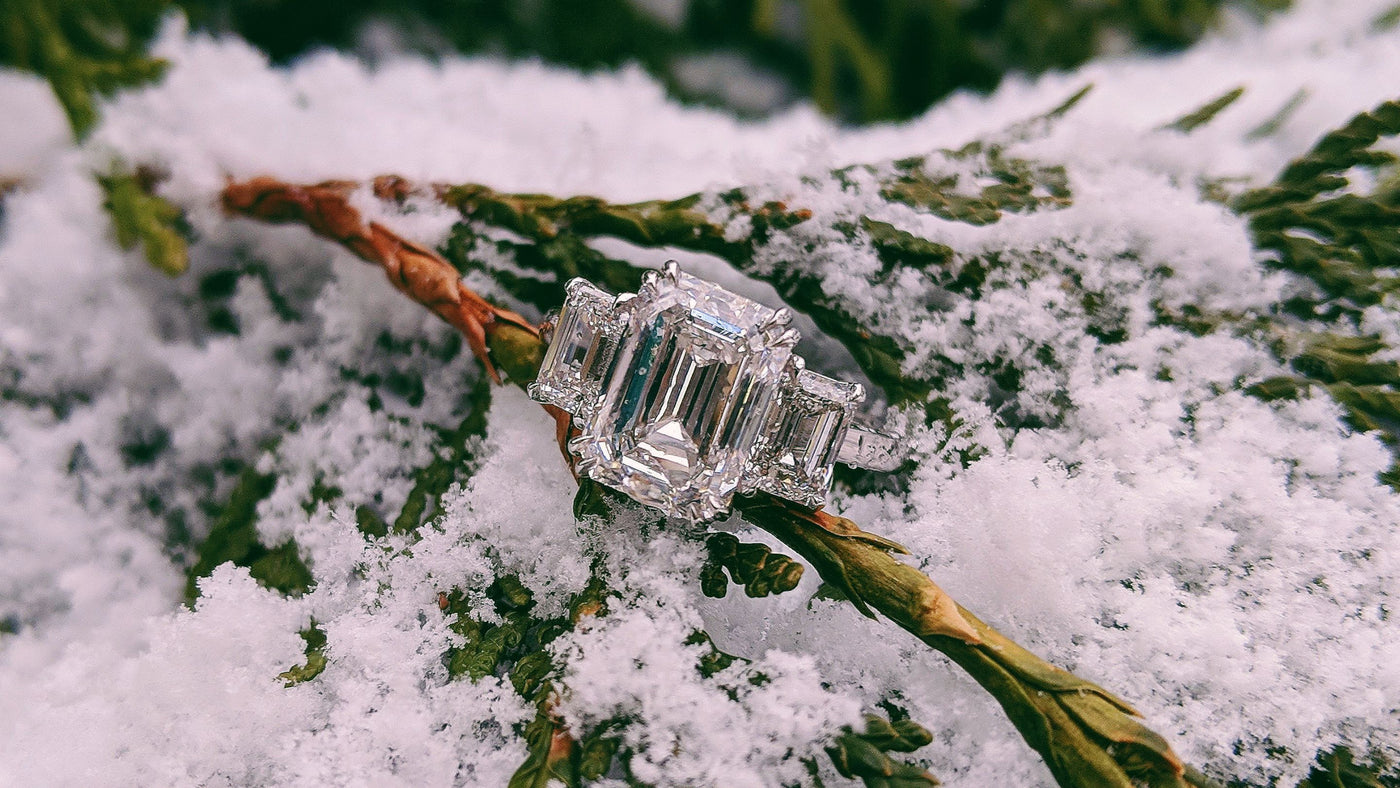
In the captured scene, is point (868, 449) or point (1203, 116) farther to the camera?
point (1203, 116)

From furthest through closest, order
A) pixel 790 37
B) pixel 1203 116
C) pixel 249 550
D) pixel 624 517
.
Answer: pixel 790 37 → pixel 1203 116 → pixel 249 550 → pixel 624 517

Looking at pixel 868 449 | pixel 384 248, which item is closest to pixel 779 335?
pixel 868 449

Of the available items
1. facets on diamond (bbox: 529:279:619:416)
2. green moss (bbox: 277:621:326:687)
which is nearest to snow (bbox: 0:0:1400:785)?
green moss (bbox: 277:621:326:687)

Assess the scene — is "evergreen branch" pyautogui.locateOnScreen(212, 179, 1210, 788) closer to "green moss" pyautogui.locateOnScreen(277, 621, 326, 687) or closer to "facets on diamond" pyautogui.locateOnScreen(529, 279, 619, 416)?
"facets on diamond" pyautogui.locateOnScreen(529, 279, 619, 416)

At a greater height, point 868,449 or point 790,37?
point 790,37

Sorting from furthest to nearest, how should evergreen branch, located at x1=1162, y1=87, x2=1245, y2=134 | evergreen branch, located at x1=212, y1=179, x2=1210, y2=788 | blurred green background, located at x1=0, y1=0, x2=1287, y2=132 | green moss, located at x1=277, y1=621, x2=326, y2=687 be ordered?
blurred green background, located at x1=0, y1=0, x2=1287, y2=132, evergreen branch, located at x1=1162, y1=87, x2=1245, y2=134, green moss, located at x1=277, y1=621, x2=326, y2=687, evergreen branch, located at x1=212, y1=179, x2=1210, y2=788

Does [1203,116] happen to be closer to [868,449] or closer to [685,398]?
[868,449]
